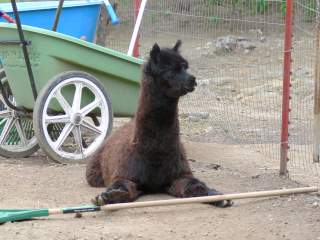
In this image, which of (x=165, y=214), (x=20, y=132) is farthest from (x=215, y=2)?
(x=165, y=214)

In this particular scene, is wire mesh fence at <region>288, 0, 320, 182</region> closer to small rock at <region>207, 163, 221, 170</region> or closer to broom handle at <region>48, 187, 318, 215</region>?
small rock at <region>207, 163, 221, 170</region>

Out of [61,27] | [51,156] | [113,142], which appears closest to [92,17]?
[61,27]

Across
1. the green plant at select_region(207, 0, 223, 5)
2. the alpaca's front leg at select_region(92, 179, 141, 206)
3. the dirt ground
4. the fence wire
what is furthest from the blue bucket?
the alpaca's front leg at select_region(92, 179, 141, 206)

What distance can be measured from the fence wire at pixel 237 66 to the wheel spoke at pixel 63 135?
162 centimetres

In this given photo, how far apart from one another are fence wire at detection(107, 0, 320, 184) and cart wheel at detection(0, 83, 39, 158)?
5.66ft

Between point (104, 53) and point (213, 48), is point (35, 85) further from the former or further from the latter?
point (213, 48)

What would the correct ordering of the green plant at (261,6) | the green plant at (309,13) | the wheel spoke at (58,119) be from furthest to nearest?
the wheel spoke at (58,119), the green plant at (261,6), the green plant at (309,13)

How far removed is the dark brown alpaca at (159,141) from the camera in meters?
5.93

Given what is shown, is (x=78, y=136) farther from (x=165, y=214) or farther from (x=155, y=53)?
(x=165, y=214)

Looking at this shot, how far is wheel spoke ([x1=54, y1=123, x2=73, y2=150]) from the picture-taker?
24.3 feet

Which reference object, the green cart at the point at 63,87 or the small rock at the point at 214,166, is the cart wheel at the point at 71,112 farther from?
the small rock at the point at 214,166

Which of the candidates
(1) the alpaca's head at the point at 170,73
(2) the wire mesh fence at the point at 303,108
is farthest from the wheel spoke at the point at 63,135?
(2) the wire mesh fence at the point at 303,108

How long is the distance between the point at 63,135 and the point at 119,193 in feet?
6.18

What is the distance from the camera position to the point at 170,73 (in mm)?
5973
